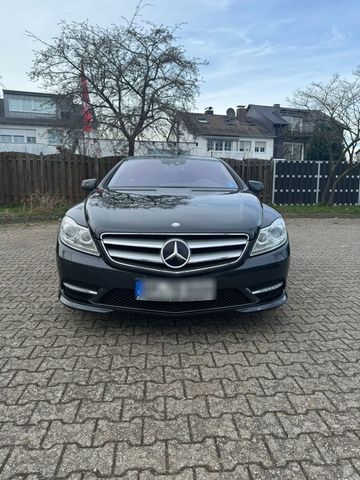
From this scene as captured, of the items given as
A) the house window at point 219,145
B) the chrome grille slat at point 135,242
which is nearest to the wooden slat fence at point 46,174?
the chrome grille slat at point 135,242

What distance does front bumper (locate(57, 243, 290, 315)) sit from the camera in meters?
2.87

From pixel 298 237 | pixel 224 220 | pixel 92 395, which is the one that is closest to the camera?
pixel 92 395

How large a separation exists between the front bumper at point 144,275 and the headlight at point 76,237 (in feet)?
0.17

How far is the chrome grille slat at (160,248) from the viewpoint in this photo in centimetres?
285

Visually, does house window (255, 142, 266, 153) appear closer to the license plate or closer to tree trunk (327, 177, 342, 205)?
tree trunk (327, 177, 342, 205)

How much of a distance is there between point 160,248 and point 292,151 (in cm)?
3996

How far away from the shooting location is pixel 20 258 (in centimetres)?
612

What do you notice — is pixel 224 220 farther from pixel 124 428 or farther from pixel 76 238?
pixel 124 428

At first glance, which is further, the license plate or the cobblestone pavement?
the license plate

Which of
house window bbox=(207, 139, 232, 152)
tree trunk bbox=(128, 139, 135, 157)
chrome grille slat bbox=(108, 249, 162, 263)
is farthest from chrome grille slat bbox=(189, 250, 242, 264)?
house window bbox=(207, 139, 232, 152)

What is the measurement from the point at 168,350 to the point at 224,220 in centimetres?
111

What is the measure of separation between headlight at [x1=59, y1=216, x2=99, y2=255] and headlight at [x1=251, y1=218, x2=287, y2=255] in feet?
4.22

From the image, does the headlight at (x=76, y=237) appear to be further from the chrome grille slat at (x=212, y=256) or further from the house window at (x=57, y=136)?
the house window at (x=57, y=136)

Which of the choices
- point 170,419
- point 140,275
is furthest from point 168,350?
point 170,419
